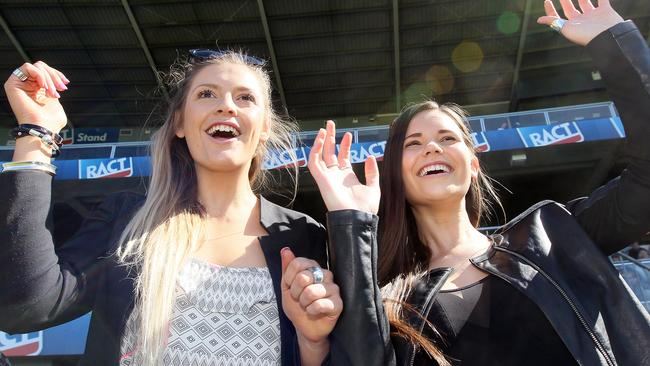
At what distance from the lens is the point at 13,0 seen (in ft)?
48.5

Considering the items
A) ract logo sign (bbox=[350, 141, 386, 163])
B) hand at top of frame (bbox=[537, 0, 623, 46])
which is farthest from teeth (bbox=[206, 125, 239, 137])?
ract logo sign (bbox=[350, 141, 386, 163])

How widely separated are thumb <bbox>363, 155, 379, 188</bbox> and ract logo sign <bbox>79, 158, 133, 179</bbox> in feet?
34.2

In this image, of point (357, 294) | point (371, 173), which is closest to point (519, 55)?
point (371, 173)

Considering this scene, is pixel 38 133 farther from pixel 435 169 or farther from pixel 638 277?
pixel 638 277

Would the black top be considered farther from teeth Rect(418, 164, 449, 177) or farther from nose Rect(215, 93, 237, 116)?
nose Rect(215, 93, 237, 116)

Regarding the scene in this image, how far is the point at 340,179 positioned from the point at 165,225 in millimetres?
608

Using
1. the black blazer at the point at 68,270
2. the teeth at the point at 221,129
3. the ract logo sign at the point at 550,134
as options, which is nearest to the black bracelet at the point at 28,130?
the black blazer at the point at 68,270

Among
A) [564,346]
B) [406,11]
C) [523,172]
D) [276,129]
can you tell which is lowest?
[564,346]

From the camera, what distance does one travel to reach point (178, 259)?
1.56m

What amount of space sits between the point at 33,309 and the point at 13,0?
55.3 ft

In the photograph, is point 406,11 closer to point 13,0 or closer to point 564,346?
point 13,0

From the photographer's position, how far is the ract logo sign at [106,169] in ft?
36.7

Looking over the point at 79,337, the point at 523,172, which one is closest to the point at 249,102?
the point at 79,337

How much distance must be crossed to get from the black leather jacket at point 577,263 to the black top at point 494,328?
0.16 ft
